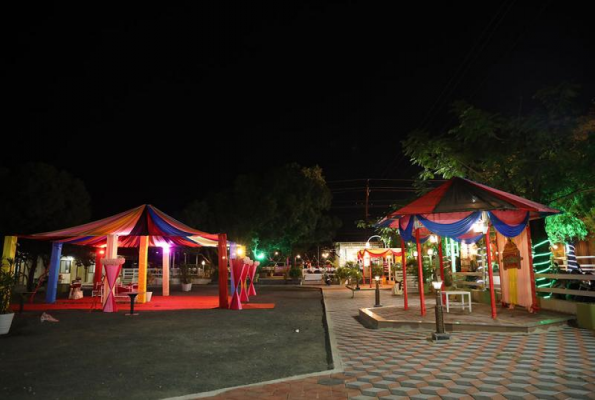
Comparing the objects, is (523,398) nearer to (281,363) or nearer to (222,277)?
(281,363)

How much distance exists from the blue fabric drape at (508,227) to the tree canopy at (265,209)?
20930 millimetres

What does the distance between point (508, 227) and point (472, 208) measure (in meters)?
1.29

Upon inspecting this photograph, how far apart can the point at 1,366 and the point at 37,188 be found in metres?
16.2

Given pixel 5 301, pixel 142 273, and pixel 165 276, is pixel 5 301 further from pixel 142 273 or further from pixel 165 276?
pixel 165 276

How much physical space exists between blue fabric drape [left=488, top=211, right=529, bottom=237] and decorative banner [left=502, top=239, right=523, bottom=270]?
41.4 inches

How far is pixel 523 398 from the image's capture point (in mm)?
4215

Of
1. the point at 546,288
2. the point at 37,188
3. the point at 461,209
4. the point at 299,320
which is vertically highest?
the point at 37,188

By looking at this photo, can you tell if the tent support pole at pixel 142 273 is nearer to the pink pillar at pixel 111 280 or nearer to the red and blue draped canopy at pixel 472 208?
the pink pillar at pixel 111 280

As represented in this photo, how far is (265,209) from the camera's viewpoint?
29656 millimetres

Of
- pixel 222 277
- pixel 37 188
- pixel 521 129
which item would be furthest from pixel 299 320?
pixel 37 188

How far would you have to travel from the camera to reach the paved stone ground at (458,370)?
444 cm

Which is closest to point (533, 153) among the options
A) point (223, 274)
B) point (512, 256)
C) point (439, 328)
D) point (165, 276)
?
point (512, 256)

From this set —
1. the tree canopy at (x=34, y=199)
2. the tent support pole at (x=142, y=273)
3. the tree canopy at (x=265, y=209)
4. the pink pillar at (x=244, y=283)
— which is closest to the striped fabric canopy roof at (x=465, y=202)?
the pink pillar at (x=244, y=283)

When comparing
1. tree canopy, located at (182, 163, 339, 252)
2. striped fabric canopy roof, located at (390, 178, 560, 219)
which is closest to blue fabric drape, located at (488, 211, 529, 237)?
striped fabric canopy roof, located at (390, 178, 560, 219)
